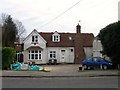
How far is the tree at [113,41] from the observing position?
3584 cm

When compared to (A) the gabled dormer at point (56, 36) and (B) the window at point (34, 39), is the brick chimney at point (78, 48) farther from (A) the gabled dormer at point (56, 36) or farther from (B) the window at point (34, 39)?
(B) the window at point (34, 39)

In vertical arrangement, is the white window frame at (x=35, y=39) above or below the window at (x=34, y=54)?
above

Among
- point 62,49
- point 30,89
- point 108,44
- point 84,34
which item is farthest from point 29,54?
point 30,89

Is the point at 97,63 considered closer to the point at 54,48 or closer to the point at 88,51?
the point at 54,48

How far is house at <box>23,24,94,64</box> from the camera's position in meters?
64.8

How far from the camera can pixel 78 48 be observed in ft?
215

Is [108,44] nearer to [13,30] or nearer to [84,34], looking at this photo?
[84,34]

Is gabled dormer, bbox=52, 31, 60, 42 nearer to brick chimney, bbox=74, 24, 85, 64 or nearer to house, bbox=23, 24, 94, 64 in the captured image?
house, bbox=23, 24, 94, 64

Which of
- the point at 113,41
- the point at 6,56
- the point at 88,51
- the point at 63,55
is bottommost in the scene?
the point at 6,56

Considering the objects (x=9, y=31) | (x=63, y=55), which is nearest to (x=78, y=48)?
(x=63, y=55)

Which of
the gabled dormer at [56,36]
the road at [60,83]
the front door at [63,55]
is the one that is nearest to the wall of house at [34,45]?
the gabled dormer at [56,36]

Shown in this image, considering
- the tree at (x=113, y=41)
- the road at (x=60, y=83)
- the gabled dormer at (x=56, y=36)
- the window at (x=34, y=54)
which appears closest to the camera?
the road at (x=60, y=83)

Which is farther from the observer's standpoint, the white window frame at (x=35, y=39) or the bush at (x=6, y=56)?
the white window frame at (x=35, y=39)

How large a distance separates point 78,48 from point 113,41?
1164 inches
